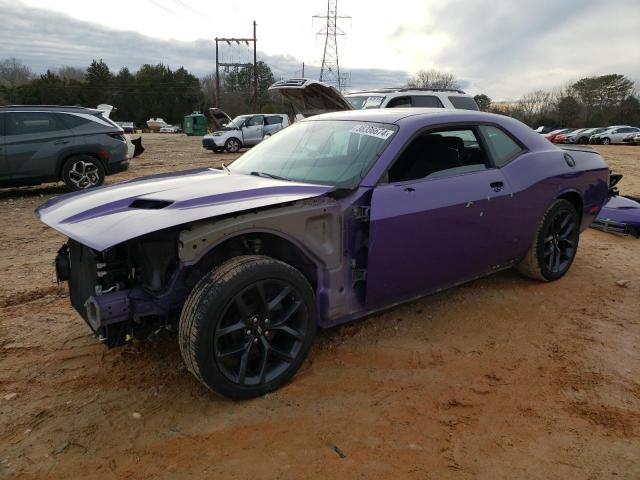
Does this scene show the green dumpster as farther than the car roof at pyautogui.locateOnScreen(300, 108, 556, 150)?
Yes

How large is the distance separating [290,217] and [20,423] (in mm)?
1806

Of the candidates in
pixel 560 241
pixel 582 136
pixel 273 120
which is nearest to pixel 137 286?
pixel 560 241

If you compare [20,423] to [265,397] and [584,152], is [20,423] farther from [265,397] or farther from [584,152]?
[584,152]

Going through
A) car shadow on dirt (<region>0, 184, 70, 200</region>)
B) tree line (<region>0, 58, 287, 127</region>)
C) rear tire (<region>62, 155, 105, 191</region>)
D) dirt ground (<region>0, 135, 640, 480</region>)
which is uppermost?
tree line (<region>0, 58, 287, 127</region>)

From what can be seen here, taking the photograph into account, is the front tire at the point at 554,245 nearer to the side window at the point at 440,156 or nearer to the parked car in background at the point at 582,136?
the side window at the point at 440,156

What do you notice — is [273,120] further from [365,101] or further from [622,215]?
[622,215]

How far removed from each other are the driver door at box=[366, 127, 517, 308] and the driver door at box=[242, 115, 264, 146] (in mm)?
17851

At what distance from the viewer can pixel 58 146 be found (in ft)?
28.3

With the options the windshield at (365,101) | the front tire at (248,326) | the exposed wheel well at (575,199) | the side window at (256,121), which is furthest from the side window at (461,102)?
the side window at (256,121)

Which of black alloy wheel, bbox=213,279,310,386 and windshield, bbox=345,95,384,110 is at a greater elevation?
windshield, bbox=345,95,384,110

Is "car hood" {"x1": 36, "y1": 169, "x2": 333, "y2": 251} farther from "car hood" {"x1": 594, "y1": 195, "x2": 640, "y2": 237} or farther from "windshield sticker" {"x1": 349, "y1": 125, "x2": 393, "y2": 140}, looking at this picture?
"car hood" {"x1": 594, "y1": 195, "x2": 640, "y2": 237}

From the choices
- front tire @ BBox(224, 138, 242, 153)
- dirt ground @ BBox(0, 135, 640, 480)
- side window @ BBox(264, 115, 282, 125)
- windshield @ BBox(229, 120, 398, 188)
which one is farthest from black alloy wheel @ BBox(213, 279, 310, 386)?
side window @ BBox(264, 115, 282, 125)

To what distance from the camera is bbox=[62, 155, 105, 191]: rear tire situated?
28.9 ft

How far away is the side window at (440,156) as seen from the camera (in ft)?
10.6
